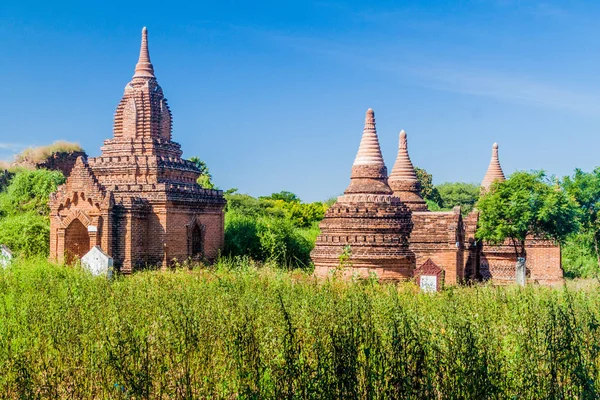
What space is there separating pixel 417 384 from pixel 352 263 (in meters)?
11.8

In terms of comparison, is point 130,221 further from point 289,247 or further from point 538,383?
point 538,383

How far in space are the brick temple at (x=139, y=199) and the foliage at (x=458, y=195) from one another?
46.8 metres

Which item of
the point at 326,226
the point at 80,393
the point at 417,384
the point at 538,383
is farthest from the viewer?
the point at 326,226

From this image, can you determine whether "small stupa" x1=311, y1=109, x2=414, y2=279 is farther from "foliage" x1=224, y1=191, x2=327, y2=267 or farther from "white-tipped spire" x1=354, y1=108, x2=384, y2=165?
"foliage" x1=224, y1=191, x2=327, y2=267

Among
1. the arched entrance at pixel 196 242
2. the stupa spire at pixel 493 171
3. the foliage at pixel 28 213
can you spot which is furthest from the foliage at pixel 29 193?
the stupa spire at pixel 493 171

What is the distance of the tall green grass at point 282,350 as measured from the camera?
20.0ft

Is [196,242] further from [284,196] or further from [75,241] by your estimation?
[284,196]

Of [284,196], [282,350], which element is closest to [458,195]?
[284,196]

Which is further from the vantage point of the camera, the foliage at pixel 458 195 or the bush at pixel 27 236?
the foliage at pixel 458 195

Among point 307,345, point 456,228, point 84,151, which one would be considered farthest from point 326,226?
point 84,151

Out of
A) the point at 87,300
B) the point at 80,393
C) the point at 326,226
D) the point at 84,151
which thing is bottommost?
the point at 80,393

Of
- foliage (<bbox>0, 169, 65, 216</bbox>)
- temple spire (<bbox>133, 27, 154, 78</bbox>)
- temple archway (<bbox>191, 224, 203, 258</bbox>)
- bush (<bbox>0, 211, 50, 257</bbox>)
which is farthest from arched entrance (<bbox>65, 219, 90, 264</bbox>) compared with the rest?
foliage (<bbox>0, 169, 65, 216</bbox>)

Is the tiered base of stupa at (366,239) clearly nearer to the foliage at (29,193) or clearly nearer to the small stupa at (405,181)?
the small stupa at (405,181)

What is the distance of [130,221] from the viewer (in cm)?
1823
